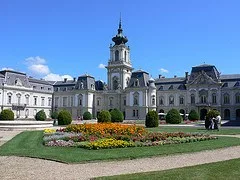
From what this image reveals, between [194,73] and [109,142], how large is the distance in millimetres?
53031

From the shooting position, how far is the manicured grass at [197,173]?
27.3 feet

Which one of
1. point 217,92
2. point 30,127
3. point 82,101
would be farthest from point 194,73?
point 30,127

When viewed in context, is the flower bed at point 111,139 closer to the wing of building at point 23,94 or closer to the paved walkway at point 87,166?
the paved walkway at point 87,166

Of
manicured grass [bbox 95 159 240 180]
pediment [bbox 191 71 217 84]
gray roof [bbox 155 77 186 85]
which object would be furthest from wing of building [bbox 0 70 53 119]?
manicured grass [bbox 95 159 240 180]

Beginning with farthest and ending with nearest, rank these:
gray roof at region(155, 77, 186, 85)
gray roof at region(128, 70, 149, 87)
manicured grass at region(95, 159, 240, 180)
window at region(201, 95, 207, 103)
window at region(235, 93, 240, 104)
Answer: gray roof at region(155, 77, 186, 85), gray roof at region(128, 70, 149, 87), window at region(201, 95, 207, 103), window at region(235, 93, 240, 104), manicured grass at region(95, 159, 240, 180)

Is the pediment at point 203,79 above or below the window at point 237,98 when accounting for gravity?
above

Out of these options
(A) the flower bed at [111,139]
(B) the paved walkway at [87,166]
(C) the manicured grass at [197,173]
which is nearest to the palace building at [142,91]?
(A) the flower bed at [111,139]

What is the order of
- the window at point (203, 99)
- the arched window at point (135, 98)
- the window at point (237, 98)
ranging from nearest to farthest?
the window at point (237, 98) → the window at point (203, 99) → the arched window at point (135, 98)

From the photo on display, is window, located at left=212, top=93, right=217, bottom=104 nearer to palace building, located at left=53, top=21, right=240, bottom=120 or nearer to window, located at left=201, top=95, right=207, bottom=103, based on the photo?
Result: palace building, located at left=53, top=21, right=240, bottom=120

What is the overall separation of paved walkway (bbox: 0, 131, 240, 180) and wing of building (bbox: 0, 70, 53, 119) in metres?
55.4

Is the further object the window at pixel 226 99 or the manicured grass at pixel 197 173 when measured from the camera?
the window at pixel 226 99

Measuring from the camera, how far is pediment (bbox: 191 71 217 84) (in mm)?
62344

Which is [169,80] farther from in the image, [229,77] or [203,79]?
[229,77]

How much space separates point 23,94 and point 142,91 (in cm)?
2547
